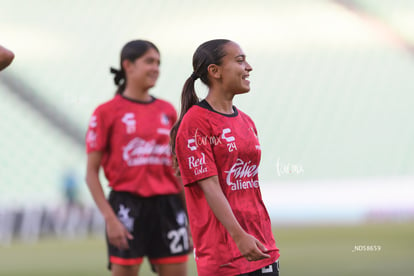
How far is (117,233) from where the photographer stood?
19.2 feet

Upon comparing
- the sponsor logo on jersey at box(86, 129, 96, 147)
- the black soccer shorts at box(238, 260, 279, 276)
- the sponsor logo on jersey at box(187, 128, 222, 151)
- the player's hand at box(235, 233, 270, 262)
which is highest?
the sponsor logo on jersey at box(86, 129, 96, 147)

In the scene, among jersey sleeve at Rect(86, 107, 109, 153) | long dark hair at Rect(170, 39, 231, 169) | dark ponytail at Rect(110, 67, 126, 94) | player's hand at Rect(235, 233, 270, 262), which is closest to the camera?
player's hand at Rect(235, 233, 270, 262)

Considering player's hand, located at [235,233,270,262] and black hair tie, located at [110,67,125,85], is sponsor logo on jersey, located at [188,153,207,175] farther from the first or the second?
black hair tie, located at [110,67,125,85]

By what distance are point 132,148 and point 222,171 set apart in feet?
6.96

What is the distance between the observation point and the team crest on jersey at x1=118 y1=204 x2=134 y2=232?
601 centimetres

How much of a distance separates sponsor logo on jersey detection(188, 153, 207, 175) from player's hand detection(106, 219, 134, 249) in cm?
207

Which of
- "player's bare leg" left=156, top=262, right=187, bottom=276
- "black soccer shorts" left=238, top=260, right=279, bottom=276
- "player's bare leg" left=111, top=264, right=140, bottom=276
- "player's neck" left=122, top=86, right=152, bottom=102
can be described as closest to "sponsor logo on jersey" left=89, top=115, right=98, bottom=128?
"player's neck" left=122, top=86, right=152, bottom=102

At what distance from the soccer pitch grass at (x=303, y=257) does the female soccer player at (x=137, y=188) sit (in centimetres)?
258

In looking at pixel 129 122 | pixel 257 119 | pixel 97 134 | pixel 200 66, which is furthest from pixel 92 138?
pixel 257 119

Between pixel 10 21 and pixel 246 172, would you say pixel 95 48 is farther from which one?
pixel 246 172

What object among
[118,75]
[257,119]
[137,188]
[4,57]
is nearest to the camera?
[4,57]

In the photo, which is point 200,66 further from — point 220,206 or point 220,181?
point 220,206

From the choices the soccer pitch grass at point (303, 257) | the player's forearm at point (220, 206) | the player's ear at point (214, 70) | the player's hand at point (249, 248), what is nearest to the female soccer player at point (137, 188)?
Result: the player's ear at point (214, 70)

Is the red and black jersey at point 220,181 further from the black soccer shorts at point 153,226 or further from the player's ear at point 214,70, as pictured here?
the black soccer shorts at point 153,226
